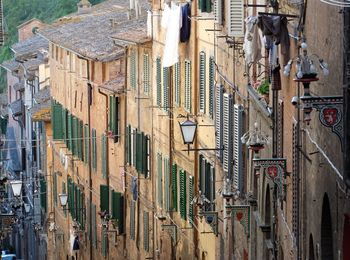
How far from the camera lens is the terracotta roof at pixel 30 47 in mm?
69419

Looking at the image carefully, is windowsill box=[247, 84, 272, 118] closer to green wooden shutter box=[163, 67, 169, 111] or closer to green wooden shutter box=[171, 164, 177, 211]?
green wooden shutter box=[171, 164, 177, 211]

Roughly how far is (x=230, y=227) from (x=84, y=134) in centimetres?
2201

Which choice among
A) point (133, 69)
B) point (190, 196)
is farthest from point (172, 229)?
point (133, 69)

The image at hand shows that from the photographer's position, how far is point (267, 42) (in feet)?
66.2

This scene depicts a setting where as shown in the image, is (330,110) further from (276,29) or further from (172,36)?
(172,36)

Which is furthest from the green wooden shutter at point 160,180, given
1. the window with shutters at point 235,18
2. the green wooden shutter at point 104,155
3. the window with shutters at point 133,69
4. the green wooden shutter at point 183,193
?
the window with shutters at point 235,18

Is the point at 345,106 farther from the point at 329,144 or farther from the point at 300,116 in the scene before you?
the point at 300,116

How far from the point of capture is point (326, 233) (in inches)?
666

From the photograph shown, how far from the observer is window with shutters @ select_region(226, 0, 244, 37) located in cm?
2544

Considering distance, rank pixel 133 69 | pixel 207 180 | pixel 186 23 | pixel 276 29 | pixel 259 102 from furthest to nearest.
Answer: pixel 133 69 < pixel 186 23 < pixel 207 180 < pixel 259 102 < pixel 276 29

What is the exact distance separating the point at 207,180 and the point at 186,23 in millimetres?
4103

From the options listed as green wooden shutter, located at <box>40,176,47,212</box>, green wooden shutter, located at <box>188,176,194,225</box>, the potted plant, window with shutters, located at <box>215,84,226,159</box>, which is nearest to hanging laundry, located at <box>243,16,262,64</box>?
the potted plant

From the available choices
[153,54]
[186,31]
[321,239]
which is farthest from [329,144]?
[153,54]

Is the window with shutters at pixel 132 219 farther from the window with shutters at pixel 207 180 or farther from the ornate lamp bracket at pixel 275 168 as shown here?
the ornate lamp bracket at pixel 275 168
